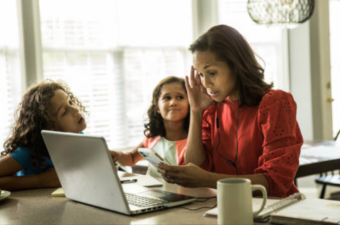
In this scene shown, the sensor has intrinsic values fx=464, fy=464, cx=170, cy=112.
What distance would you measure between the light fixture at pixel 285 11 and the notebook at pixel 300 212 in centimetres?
200

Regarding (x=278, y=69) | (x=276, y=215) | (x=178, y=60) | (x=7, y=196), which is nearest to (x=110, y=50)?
(x=178, y=60)

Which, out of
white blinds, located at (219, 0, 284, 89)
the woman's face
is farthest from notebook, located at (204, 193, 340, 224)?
white blinds, located at (219, 0, 284, 89)

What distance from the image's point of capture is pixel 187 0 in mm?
4145

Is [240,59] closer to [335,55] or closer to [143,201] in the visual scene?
[143,201]

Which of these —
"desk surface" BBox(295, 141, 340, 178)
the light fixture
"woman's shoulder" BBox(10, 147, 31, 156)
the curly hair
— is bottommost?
"desk surface" BBox(295, 141, 340, 178)

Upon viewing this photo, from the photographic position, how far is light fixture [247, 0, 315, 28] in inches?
124

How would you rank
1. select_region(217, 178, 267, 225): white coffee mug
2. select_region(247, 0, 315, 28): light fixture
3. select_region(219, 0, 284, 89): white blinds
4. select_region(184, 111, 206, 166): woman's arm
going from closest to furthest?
select_region(217, 178, 267, 225): white coffee mug, select_region(184, 111, 206, 166): woman's arm, select_region(247, 0, 315, 28): light fixture, select_region(219, 0, 284, 89): white blinds

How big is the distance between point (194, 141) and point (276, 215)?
2.70 feet

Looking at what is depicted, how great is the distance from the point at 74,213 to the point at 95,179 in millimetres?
136

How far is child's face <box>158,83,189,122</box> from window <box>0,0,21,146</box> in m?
1.24

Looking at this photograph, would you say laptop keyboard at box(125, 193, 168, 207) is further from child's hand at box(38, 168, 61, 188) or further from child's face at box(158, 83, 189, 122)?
child's face at box(158, 83, 189, 122)

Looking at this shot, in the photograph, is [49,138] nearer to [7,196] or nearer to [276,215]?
[7,196]

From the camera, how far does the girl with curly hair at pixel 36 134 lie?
194 cm

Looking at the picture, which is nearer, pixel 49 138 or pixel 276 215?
pixel 276 215
